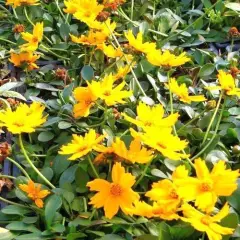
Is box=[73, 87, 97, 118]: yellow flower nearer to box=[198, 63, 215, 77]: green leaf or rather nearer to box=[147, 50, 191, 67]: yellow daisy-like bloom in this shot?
box=[147, 50, 191, 67]: yellow daisy-like bloom

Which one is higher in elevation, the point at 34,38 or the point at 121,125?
the point at 34,38

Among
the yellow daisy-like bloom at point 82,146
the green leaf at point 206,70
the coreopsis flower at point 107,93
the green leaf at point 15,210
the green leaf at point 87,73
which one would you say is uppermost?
the coreopsis flower at point 107,93

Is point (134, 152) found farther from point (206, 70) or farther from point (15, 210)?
point (206, 70)

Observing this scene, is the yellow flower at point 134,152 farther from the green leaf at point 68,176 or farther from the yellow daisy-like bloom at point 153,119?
the green leaf at point 68,176

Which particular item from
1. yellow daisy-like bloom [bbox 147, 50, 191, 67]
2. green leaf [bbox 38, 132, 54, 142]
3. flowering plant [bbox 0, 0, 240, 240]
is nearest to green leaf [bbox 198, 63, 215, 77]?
flowering plant [bbox 0, 0, 240, 240]

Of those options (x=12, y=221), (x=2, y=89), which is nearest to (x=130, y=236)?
(x=12, y=221)

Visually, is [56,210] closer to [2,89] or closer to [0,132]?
[0,132]

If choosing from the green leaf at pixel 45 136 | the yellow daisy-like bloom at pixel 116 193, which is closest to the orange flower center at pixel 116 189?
Answer: the yellow daisy-like bloom at pixel 116 193

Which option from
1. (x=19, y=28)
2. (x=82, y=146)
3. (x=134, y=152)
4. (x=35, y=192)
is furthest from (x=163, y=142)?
(x=19, y=28)
